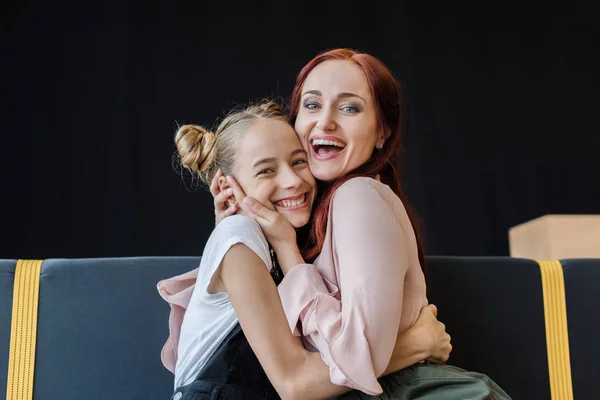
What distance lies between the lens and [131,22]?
4465 mm

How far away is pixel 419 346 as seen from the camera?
1395 millimetres

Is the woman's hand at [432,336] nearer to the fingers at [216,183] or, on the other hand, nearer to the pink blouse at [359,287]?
the pink blouse at [359,287]

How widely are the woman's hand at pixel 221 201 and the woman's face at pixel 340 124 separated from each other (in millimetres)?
179

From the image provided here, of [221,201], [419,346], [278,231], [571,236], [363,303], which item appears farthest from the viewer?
[571,236]

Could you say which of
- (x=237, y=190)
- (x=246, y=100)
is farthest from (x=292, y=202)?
(x=246, y=100)

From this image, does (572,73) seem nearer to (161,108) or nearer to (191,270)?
(161,108)

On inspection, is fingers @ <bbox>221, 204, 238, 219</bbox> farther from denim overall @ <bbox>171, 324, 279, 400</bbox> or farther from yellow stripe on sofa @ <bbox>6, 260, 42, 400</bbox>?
yellow stripe on sofa @ <bbox>6, 260, 42, 400</bbox>

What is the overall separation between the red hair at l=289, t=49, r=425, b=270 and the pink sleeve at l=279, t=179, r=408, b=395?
139mm

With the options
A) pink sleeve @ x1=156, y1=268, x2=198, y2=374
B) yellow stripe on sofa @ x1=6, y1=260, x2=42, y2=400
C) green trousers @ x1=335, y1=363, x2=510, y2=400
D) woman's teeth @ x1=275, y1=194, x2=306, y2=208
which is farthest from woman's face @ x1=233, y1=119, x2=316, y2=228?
yellow stripe on sofa @ x1=6, y1=260, x2=42, y2=400

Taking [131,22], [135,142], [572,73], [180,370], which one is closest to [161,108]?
[135,142]

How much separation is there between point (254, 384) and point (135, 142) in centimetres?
311

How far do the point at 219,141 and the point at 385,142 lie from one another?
0.35m

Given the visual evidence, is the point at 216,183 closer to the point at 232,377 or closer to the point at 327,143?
the point at 327,143

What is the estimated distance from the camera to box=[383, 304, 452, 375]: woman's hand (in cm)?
139
